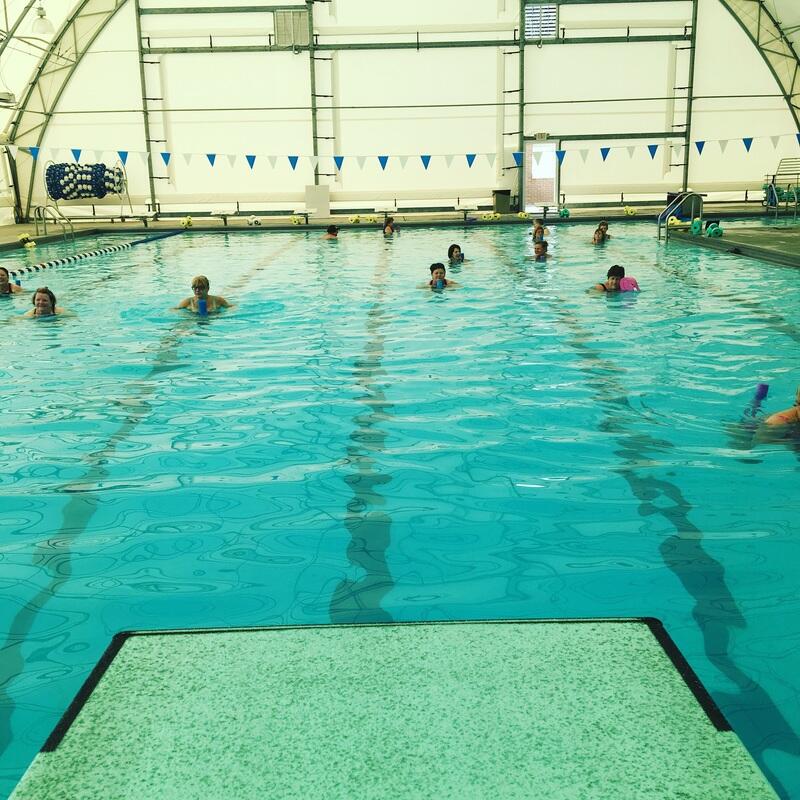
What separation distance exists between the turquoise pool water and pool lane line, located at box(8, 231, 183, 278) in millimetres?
4745

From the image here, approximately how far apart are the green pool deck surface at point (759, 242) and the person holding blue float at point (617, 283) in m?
3.03

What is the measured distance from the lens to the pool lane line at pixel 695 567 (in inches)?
92.0

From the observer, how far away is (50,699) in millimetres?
2516

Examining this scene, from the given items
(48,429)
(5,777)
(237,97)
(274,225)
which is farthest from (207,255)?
(5,777)

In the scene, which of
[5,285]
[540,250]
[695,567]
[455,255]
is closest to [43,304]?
[5,285]

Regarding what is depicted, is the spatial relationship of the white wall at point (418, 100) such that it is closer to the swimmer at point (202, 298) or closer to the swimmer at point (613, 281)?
the swimmer at point (613, 281)

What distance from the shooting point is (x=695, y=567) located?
3.28 m

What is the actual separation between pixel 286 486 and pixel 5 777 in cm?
218

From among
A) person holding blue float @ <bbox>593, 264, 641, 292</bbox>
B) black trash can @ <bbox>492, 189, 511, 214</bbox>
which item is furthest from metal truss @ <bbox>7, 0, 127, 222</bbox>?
person holding blue float @ <bbox>593, 264, 641, 292</bbox>

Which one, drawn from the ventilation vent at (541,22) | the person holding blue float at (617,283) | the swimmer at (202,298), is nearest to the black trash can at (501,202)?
the ventilation vent at (541,22)

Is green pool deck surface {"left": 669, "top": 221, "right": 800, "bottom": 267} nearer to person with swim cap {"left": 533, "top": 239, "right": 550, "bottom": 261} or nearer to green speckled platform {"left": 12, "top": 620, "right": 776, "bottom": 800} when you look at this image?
person with swim cap {"left": 533, "top": 239, "right": 550, "bottom": 261}

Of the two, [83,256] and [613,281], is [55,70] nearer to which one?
[83,256]

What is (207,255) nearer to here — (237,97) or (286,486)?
(237,97)

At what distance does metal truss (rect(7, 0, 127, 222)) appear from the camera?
72.7 feet
